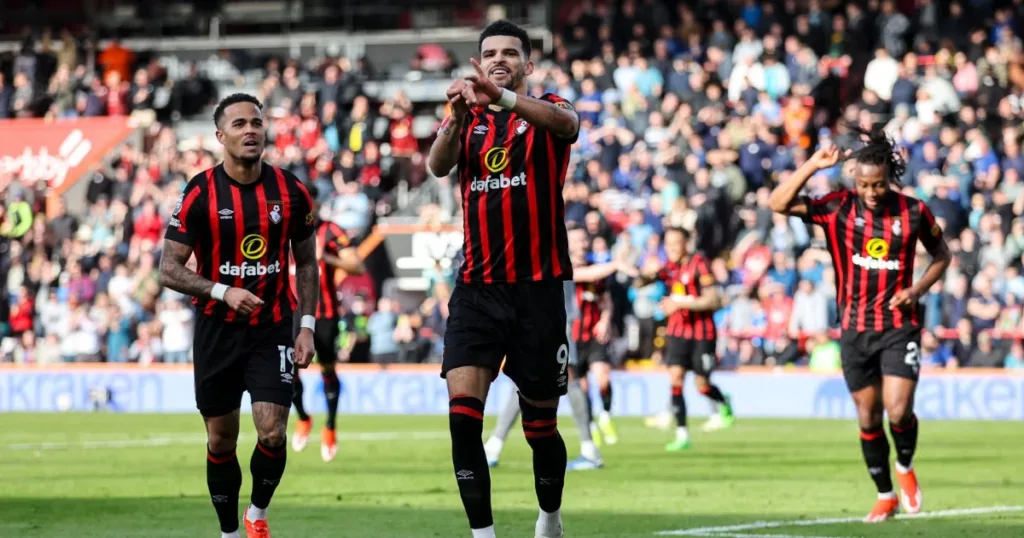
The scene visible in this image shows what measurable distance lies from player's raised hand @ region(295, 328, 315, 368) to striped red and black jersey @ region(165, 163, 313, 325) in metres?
0.16

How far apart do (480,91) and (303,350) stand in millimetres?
2312

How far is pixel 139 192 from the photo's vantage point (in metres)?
31.8

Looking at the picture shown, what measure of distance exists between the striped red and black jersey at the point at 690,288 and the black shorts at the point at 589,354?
0.93m

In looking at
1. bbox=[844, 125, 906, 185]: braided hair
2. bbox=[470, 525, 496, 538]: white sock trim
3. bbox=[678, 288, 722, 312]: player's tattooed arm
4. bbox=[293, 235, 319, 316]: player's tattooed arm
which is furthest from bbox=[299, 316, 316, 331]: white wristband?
bbox=[678, 288, 722, 312]: player's tattooed arm

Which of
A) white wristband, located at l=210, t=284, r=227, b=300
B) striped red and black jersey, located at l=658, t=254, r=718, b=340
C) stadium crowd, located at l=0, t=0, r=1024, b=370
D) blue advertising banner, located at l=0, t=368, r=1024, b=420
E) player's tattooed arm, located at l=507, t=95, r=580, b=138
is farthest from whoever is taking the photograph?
stadium crowd, located at l=0, t=0, r=1024, b=370

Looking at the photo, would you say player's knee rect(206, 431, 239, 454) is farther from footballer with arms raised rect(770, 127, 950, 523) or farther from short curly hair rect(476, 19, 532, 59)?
footballer with arms raised rect(770, 127, 950, 523)

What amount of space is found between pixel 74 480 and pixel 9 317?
17036mm

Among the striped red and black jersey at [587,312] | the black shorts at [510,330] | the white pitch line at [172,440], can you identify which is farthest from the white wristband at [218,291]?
the striped red and black jersey at [587,312]

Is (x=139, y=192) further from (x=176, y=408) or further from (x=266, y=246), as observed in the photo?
(x=266, y=246)

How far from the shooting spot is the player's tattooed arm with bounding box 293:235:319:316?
9461 mm

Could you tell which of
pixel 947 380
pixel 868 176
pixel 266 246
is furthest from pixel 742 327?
pixel 266 246

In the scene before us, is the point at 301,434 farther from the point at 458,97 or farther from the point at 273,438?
the point at 458,97

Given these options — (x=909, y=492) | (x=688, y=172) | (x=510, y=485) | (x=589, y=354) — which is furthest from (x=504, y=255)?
(x=688, y=172)

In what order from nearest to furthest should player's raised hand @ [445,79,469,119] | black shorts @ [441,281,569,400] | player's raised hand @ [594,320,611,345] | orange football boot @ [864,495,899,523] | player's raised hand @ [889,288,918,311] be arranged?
player's raised hand @ [445,79,469,119]
black shorts @ [441,281,569,400]
orange football boot @ [864,495,899,523]
player's raised hand @ [889,288,918,311]
player's raised hand @ [594,320,611,345]
